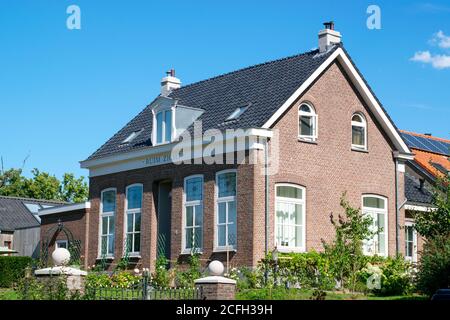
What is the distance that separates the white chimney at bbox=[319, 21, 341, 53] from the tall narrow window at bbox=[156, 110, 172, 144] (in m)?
6.88

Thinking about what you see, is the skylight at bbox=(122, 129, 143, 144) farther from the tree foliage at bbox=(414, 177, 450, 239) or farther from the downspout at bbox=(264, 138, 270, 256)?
the tree foliage at bbox=(414, 177, 450, 239)

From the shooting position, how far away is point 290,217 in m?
30.8

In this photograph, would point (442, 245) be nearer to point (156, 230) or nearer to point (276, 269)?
point (276, 269)

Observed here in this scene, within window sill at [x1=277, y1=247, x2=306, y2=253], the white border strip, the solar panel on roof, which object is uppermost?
the solar panel on roof

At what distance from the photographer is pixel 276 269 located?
2839cm

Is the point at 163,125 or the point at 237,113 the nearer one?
the point at 237,113

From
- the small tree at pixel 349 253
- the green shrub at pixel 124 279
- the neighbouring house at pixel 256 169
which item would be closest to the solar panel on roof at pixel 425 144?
the neighbouring house at pixel 256 169

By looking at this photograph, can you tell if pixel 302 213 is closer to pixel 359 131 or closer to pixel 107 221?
pixel 359 131

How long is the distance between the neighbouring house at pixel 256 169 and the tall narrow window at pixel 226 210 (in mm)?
41

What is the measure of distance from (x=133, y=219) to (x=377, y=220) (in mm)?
10491

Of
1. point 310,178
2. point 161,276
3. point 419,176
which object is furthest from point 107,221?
point 419,176

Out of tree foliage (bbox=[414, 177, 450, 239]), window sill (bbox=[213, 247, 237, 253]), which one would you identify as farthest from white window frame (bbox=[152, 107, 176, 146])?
tree foliage (bbox=[414, 177, 450, 239])

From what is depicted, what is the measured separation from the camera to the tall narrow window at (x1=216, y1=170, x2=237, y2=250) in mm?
30703
